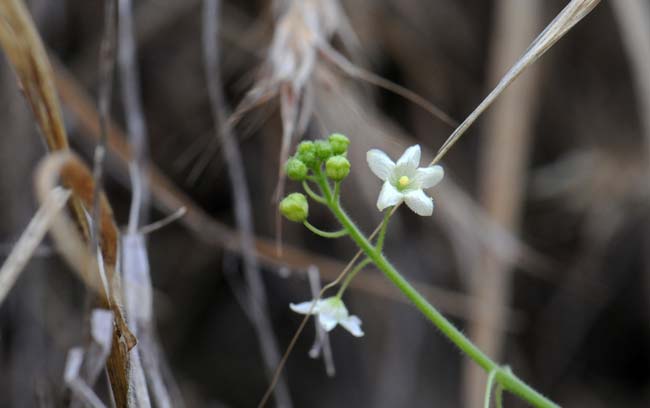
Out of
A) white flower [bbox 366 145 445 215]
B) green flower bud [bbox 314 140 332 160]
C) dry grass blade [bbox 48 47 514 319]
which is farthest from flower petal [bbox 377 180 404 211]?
dry grass blade [bbox 48 47 514 319]

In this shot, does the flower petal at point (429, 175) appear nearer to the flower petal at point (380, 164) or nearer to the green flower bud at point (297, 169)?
the flower petal at point (380, 164)

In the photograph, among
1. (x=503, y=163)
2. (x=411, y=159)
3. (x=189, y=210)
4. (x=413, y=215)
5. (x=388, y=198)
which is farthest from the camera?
(x=413, y=215)

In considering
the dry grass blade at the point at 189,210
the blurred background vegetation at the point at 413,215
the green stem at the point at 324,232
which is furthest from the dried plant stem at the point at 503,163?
the green stem at the point at 324,232

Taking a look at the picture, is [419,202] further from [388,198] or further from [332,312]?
[332,312]

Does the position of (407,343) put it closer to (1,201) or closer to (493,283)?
(493,283)

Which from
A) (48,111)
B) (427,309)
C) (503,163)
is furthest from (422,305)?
(503,163)

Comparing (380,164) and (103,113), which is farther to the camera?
(103,113)

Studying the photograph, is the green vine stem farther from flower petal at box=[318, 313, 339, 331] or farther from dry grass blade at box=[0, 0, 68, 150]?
dry grass blade at box=[0, 0, 68, 150]
